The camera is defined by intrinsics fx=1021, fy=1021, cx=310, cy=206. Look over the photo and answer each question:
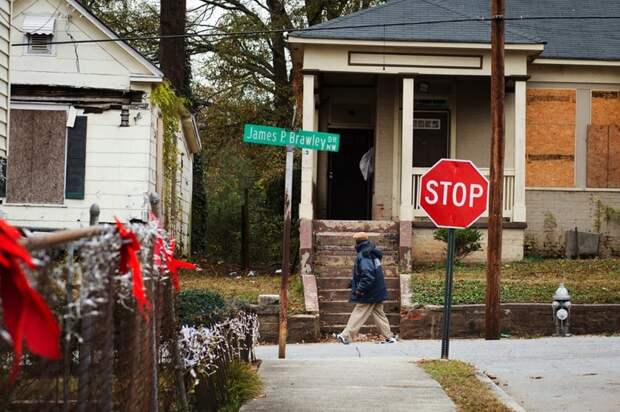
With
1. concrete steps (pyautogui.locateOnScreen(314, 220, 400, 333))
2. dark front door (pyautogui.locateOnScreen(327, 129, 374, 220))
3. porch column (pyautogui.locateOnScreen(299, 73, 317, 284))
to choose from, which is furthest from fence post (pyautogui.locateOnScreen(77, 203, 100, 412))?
dark front door (pyautogui.locateOnScreen(327, 129, 374, 220))

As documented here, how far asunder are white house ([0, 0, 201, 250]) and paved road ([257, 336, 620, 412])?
545 centimetres

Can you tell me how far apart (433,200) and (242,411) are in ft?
16.1

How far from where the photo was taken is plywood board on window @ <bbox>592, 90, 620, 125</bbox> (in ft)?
76.0

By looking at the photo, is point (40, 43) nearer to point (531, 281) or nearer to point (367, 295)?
point (367, 295)

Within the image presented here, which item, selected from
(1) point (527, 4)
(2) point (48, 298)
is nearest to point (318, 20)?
(1) point (527, 4)

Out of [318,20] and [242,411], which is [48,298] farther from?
[318,20]

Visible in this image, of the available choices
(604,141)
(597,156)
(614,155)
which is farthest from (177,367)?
(614,155)

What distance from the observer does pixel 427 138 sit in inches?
923

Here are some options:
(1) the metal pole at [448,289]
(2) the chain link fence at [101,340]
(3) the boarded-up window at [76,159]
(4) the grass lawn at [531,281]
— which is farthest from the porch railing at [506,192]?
(2) the chain link fence at [101,340]

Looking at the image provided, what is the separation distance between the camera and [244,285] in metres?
19.7

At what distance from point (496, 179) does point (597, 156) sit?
345 inches

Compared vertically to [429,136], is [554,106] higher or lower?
higher

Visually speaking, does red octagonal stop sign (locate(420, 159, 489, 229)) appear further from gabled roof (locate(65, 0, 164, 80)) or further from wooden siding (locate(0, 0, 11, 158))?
gabled roof (locate(65, 0, 164, 80))

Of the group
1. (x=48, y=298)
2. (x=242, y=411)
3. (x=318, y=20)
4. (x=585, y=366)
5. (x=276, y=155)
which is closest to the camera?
(x=48, y=298)
